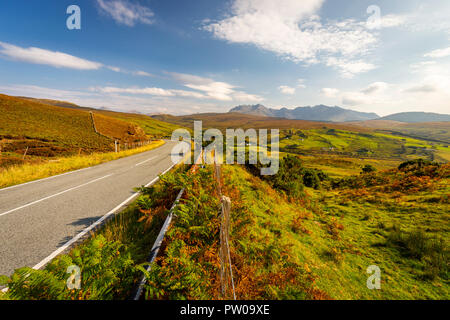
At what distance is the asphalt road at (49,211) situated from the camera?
423cm

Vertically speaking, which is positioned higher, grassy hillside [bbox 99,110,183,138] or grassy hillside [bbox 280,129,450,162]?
grassy hillside [bbox 99,110,183,138]

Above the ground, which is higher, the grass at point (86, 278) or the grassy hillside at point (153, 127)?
the grassy hillside at point (153, 127)

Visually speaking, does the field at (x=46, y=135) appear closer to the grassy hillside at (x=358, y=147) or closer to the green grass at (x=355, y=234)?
the green grass at (x=355, y=234)

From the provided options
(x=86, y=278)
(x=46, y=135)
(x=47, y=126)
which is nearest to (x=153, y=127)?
(x=47, y=126)

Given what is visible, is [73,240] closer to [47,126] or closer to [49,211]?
[49,211]

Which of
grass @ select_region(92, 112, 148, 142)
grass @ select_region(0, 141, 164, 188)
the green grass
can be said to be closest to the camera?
the green grass

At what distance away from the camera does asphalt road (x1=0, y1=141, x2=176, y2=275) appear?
13.9ft

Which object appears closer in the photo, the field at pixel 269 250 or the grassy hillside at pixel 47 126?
A: the field at pixel 269 250

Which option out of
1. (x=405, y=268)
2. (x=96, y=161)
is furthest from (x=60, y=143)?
(x=405, y=268)

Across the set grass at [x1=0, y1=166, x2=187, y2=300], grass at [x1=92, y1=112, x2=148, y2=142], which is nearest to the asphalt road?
grass at [x1=0, y1=166, x2=187, y2=300]

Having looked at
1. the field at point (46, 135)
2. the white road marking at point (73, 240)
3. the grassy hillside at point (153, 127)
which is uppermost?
the grassy hillside at point (153, 127)

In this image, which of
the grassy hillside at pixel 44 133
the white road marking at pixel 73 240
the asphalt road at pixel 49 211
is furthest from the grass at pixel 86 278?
the grassy hillside at pixel 44 133

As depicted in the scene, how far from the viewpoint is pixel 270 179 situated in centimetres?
1272

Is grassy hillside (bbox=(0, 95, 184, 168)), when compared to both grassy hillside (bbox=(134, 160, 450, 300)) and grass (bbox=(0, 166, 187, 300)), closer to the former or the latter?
grass (bbox=(0, 166, 187, 300))
